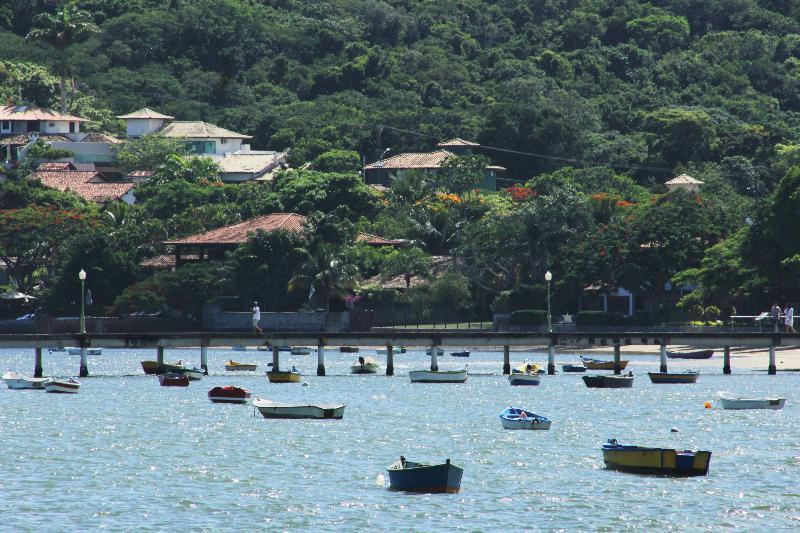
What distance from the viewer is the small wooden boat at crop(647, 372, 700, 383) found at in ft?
329

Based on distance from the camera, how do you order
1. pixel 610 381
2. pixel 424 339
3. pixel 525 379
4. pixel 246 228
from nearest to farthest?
pixel 610 381 → pixel 525 379 → pixel 424 339 → pixel 246 228

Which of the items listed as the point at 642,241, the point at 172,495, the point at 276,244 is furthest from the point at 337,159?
the point at 172,495

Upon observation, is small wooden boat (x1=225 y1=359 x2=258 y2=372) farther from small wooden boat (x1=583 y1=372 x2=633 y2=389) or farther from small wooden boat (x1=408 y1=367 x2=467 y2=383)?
small wooden boat (x1=583 y1=372 x2=633 y2=389)

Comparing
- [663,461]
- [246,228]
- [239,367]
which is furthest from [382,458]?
[246,228]

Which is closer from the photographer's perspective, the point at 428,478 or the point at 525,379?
the point at 428,478

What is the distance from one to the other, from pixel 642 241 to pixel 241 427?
63305mm

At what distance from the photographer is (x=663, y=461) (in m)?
58.2

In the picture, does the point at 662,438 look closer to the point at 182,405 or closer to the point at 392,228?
the point at 182,405

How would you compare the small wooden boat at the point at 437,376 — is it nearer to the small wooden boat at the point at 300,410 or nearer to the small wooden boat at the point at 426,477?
the small wooden boat at the point at 300,410

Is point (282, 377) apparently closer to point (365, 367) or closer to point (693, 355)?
point (365, 367)

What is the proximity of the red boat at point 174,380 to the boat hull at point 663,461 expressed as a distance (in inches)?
1815

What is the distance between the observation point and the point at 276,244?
143m

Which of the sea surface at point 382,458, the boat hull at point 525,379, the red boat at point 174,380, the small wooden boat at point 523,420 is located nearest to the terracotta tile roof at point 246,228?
the sea surface at point 382,458

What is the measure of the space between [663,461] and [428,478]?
8939 mm
